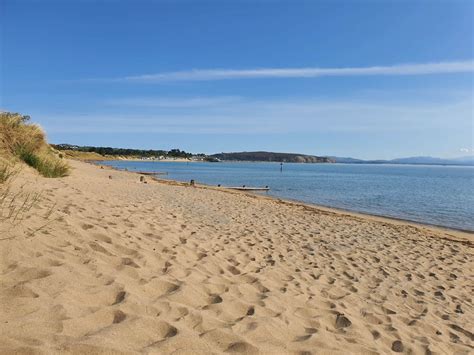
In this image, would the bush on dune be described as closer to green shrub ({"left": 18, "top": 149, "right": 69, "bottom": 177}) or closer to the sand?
green shrub ({"left": 18, "top": 149, "right": 69, "bottom": 177})

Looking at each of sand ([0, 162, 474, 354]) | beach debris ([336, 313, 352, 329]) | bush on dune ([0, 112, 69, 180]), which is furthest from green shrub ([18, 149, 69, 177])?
beach debris ([336, 313, 352, 329])

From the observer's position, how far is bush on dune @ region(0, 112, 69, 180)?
47.6ft

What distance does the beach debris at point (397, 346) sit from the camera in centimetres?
407

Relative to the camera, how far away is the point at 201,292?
4578 millimetres

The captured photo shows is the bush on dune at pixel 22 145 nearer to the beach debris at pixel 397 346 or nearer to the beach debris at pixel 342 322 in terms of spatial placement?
the beach debris at pixel 342 322

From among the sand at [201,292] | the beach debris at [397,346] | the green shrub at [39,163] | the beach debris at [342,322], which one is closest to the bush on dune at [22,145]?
the green shrub at [39,163]

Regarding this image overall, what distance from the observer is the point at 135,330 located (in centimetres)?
324

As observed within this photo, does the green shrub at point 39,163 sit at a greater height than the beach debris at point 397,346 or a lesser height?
greater

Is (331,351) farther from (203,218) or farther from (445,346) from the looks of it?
(203,218)

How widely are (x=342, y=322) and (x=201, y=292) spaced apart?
1640mm

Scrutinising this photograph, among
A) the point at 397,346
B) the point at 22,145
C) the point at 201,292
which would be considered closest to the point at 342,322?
the point at 397,346

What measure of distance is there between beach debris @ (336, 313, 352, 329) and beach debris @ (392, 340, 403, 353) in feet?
1.63

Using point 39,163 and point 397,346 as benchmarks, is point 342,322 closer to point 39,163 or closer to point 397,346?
point 397,346

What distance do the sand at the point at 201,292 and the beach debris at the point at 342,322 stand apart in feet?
0.08
